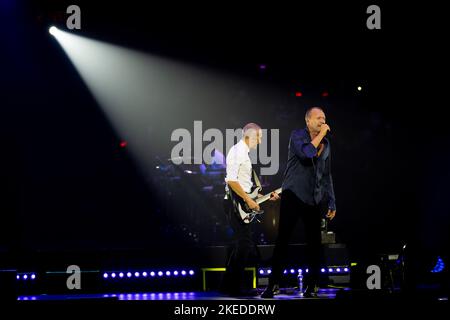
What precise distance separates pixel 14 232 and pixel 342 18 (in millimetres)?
6193

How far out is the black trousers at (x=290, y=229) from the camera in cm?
548

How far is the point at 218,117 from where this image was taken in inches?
426

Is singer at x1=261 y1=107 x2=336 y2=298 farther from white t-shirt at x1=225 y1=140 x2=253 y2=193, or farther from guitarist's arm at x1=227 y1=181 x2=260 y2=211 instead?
white t-shirt at x1=225 y1=140 x2=253 y2=193

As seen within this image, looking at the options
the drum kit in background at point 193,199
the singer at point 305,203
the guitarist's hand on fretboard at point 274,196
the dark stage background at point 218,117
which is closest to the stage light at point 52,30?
the dark stage background at point 218,117

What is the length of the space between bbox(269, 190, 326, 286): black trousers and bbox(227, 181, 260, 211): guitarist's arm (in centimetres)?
46

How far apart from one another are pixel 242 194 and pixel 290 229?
0.71m

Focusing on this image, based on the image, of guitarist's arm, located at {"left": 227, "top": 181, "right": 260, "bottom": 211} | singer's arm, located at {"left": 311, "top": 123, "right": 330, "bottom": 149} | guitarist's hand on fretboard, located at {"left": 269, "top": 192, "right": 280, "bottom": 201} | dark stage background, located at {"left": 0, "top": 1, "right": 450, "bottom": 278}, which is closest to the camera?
singer's arm, located at {"left": 311, "top": 123, "right": 330, "bottom": 149}

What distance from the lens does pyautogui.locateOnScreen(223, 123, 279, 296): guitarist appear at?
238 inches

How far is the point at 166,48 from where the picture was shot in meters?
10.5

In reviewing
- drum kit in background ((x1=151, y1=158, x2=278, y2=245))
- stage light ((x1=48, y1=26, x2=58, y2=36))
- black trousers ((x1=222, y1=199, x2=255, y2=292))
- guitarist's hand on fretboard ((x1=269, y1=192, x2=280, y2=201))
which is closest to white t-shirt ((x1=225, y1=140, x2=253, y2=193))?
black trousers ((x1=222, y1=199, x2=255, y2=292))

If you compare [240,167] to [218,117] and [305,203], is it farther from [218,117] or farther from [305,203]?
[218,117]

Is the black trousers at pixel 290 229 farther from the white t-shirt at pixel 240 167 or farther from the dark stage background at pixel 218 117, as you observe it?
the dark stage background at pixel 218 117

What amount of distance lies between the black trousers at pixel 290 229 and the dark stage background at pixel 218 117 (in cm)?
336

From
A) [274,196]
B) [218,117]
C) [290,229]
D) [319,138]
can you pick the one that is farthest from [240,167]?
[218,117]
